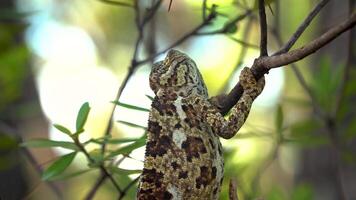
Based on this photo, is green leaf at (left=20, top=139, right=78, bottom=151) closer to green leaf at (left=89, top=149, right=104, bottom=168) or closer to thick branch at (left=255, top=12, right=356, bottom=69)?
green leaf at (left=89, top=149, right=104, bottom=168)

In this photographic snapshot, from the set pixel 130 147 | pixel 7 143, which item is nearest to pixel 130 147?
pixel 130 147

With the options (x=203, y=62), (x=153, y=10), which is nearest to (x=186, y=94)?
(x=153, y=10)

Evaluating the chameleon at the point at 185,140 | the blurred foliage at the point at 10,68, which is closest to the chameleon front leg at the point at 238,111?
the chameleon at the point at 185,140

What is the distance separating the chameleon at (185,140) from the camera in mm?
3018

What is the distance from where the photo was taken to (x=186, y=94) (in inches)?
129

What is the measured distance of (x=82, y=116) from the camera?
10.8 ft

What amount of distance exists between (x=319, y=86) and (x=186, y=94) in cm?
182

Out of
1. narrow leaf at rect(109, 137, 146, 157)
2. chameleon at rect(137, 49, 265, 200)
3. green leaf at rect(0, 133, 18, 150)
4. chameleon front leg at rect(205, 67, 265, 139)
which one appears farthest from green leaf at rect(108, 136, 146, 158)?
green leaf at rect(0, 133, 18, 150)

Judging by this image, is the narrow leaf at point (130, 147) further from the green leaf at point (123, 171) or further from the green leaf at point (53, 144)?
the green leaf at point (53, 144)

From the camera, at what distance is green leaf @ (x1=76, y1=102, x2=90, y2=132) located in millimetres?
3287

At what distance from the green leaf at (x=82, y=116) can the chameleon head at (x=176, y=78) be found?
1.02 ft

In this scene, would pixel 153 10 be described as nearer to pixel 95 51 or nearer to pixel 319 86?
pixel 319 86

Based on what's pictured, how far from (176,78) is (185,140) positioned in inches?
14.0

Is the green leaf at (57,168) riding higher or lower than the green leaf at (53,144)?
lower
